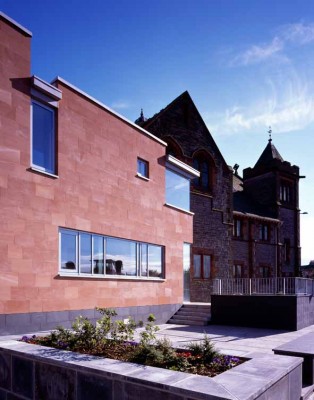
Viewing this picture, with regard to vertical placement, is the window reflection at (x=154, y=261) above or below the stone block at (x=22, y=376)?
above

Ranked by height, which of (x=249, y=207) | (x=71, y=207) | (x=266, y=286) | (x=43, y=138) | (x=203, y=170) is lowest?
(x=266, y=286)

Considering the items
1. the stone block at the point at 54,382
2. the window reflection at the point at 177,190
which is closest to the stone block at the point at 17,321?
the stone block at the point at 54,382

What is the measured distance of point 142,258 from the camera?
15.1 metres

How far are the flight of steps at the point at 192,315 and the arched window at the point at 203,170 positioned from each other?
27.0 ft

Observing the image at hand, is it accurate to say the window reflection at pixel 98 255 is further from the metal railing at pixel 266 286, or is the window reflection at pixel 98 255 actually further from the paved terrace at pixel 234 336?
the metal railing at pixel 266 286

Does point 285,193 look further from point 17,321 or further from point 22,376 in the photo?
point 22,376

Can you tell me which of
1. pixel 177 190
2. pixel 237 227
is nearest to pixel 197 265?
pixel 177 190

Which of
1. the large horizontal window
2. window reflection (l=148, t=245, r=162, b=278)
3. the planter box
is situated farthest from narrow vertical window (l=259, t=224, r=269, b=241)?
the planter box

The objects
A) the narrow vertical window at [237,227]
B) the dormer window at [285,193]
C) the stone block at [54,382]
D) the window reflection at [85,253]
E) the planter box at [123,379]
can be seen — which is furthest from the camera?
the dormer window at [285,193]

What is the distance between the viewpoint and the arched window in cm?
2338

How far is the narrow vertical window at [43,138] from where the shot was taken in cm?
1080

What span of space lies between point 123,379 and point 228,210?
21372mm

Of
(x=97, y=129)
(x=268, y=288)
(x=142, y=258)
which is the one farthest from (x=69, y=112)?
(x=268, y=288)

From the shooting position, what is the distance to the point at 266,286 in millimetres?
16188
